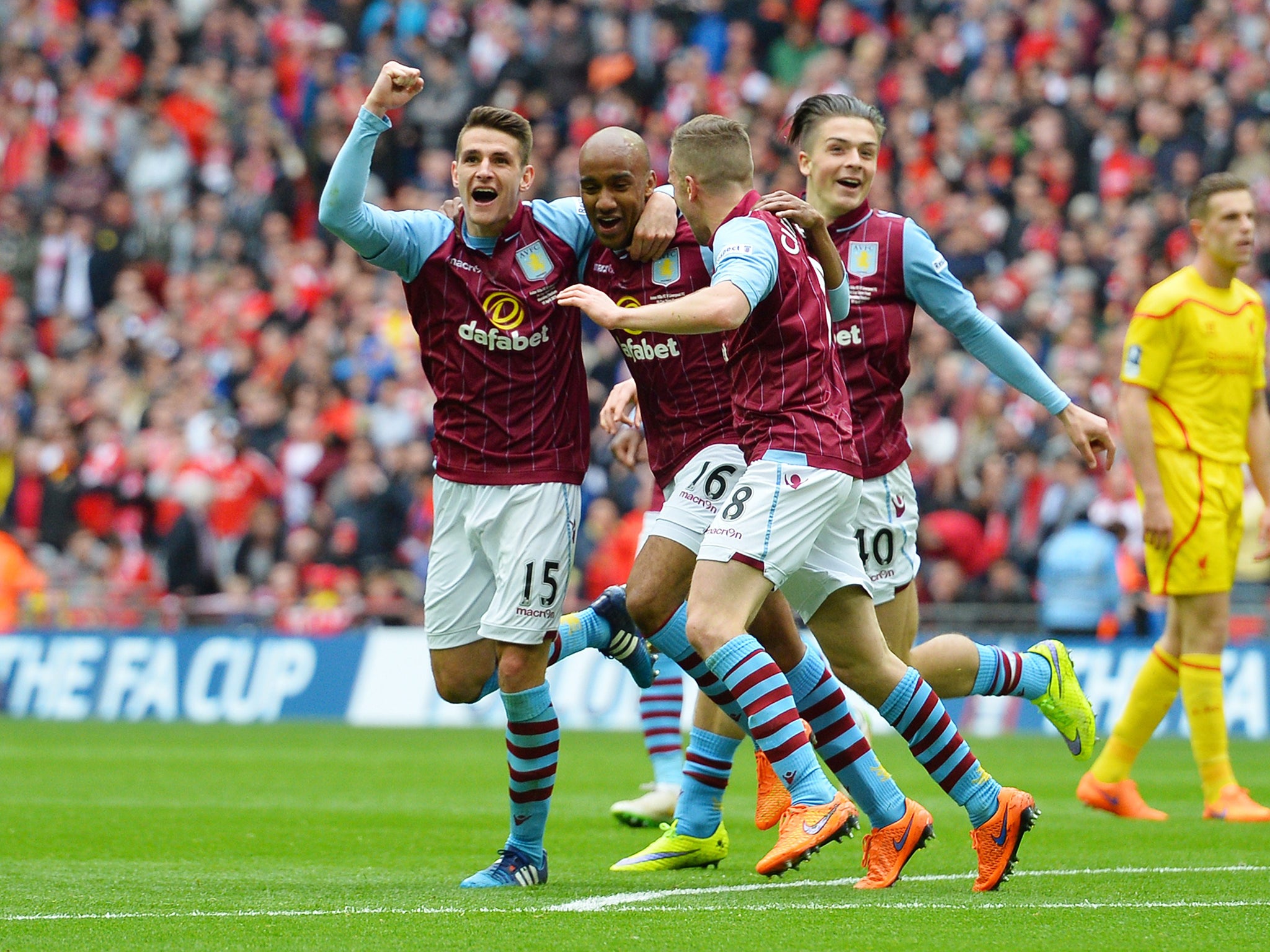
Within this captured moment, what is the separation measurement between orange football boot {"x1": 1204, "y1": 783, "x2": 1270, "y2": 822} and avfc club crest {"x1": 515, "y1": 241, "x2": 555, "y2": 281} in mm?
3996

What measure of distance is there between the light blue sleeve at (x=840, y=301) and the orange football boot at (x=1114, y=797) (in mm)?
3013

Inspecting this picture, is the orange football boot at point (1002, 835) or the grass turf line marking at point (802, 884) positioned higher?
the orange football boot at point (1002, 835)

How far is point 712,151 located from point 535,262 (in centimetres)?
87

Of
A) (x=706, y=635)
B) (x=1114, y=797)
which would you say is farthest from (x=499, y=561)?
(x=1114, y=797)

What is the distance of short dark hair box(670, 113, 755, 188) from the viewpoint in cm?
612

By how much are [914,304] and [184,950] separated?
3717 millimetres

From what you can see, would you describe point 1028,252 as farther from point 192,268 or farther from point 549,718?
point 549,718

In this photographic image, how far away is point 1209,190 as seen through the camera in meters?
8.68

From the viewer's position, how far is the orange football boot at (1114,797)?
8.65 meters

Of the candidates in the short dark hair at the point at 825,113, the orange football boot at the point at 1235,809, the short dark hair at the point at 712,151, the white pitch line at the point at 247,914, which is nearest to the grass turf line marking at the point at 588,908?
the white pitch line at the point at 247,914

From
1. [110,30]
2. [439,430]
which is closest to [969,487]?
[439,430]

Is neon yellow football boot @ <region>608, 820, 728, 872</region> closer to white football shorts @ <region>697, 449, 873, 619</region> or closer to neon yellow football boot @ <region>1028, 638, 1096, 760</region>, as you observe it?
white football shorts @ <region>697, 449, 873, 619</region>

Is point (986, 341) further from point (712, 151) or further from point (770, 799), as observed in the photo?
point (770, 799)

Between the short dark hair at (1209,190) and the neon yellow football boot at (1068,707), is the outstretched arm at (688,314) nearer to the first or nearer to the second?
the neon yellow football boot at (1068,707)
